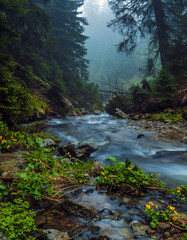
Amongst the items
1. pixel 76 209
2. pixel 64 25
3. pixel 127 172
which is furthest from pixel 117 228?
pixel 64 25

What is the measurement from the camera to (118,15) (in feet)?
42.9

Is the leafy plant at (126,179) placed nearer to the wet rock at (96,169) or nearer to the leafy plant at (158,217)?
the wet rock at (96,169)

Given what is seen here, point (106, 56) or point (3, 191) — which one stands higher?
point (106, 56)

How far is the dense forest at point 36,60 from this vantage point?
18.3 feet

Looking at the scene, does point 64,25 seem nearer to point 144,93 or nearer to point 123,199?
point 144,93

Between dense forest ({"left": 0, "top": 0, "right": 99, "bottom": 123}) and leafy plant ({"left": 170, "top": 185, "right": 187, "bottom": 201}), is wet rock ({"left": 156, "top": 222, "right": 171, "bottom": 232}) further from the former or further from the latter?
dense forest ({"left": 0, "top": 0, "right": 99, "bottom": 123})

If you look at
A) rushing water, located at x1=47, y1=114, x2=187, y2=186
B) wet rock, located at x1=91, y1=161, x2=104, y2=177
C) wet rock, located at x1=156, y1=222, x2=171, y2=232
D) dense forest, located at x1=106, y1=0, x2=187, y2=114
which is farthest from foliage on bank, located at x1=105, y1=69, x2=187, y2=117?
wet rock, located at x1=156, y1=222, x2=171, y2=232

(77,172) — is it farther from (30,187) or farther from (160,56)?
(160,56)

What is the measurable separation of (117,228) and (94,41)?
449ft

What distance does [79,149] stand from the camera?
433 centimetres

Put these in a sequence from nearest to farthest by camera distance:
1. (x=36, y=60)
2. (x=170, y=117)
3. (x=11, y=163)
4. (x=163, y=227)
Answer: (x=163, y=227) → (x=11, y=163) → (x=170, y=117) → (x=36, y=60)

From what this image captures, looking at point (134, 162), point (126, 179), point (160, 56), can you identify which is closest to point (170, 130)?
point (134, 162)

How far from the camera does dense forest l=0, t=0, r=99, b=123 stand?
18.3 ft

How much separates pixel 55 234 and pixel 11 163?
1677 mm
